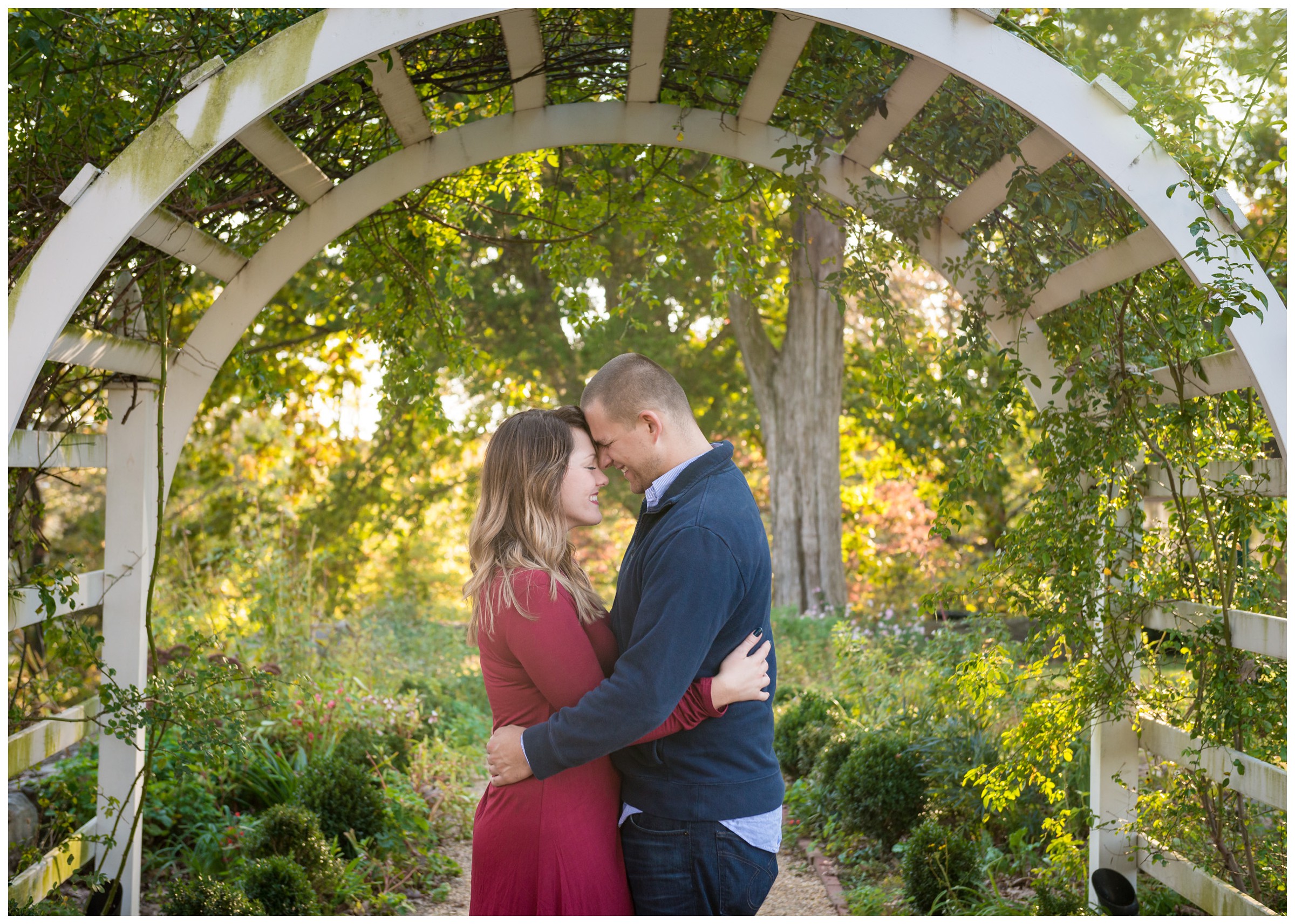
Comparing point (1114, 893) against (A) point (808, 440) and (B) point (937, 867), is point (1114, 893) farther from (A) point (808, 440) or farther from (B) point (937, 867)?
(A) point (808, 440)

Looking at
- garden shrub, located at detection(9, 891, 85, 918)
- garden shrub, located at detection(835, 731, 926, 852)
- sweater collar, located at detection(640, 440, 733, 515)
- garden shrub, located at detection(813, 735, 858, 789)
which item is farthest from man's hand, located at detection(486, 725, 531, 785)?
garden shrub, located at detection(813, 735, 858, 789)

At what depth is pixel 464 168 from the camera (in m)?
3.18

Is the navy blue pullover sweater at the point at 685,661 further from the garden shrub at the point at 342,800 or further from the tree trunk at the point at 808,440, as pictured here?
the tree trunk at the point at 808,440

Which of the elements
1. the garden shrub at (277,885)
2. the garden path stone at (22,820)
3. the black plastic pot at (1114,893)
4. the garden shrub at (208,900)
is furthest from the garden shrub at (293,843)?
the black plastic pot at (1114,893)

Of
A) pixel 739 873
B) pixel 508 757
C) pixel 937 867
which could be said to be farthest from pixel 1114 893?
pixel 508 757

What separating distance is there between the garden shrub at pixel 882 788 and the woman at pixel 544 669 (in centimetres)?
225

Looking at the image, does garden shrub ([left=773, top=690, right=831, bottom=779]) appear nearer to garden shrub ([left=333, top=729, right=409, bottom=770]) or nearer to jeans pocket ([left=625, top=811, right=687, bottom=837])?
garden shrub ([left=333, top=729, right=409, bottom=770])

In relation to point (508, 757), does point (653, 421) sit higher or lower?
higher

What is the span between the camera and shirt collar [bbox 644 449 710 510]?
2135 mm

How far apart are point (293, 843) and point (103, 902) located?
0.70m

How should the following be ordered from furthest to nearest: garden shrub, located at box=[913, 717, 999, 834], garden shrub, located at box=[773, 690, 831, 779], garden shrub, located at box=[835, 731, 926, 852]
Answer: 1. garden shrub, located at box=[773, 690, 831, 779]
2. garden shrub, located at box=[835, 731, 926, 852]
3. garden shrub, located at box=[913, 717, 999, 834]

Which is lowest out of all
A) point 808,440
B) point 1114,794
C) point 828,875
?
point 828,875

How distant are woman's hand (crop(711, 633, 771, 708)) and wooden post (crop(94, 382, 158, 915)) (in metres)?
2.02

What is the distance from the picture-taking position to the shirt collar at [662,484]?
213 cm
